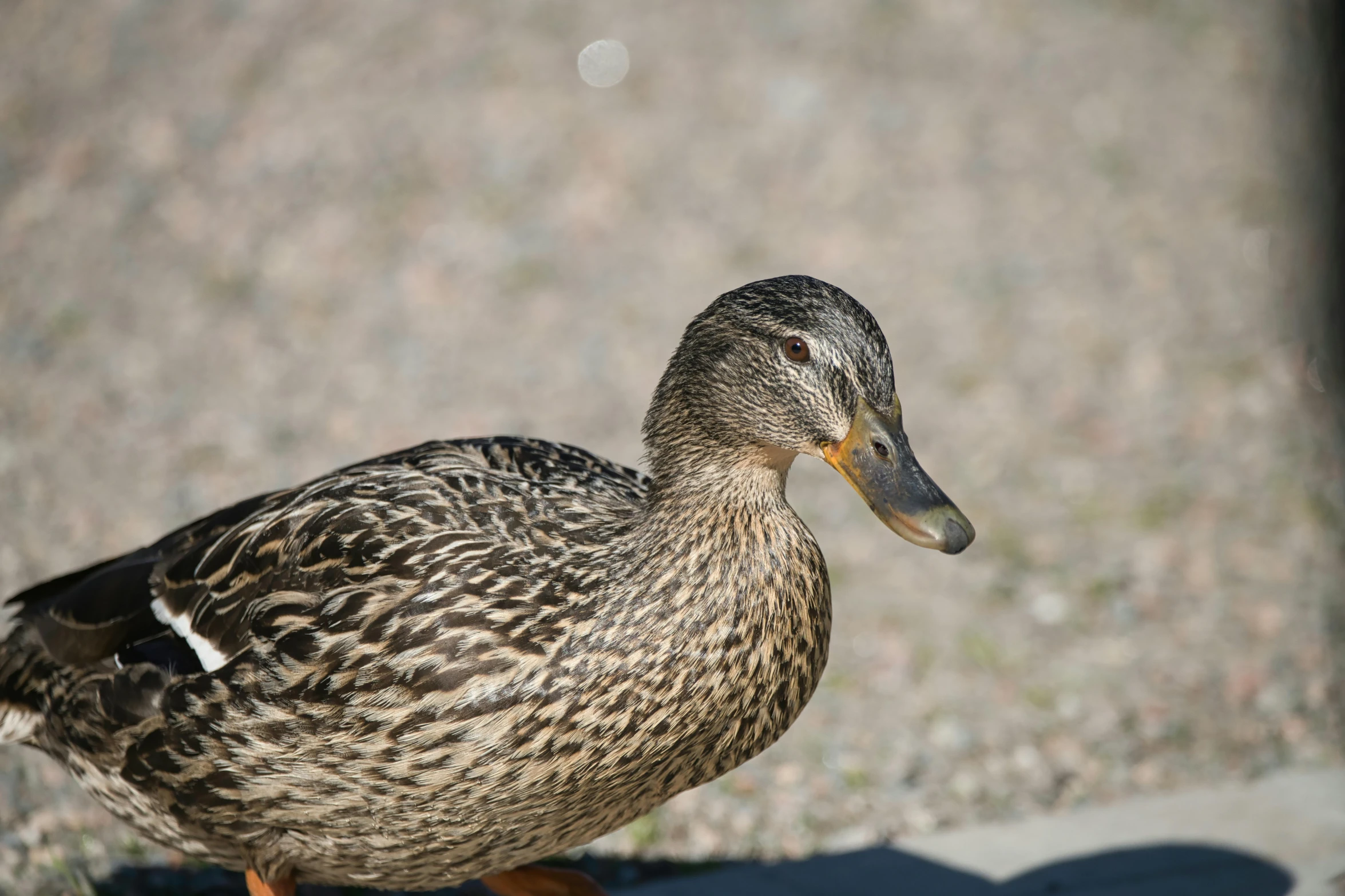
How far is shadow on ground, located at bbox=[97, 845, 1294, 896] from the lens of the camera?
432 centimetres

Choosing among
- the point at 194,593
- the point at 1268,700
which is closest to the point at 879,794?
the point at 1268,700

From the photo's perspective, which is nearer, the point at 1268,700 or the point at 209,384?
the point at 1268,700

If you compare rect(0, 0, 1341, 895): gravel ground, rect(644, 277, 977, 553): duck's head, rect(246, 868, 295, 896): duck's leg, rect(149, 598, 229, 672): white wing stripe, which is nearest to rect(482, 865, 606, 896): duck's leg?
rect(246, 868, 295, 896): duck's leg

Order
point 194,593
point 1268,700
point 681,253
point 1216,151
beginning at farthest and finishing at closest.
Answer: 1. point 1216,151
2. point 681,253
3. point 1268,700
4. point 194,593

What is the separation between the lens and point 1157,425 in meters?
8.20

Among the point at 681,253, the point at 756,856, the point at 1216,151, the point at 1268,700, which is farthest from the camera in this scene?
the point at 1216,151

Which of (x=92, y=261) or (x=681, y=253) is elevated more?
(x=681, y=253)

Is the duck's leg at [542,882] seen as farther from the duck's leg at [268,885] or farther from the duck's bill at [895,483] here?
the duck's bill at [895,483]

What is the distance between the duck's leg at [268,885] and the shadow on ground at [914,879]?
95cm

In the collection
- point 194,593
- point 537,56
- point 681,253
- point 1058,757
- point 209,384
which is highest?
point 537,56

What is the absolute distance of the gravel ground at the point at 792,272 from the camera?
5.82 m

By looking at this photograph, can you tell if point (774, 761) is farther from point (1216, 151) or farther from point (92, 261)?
point (1216, 151)

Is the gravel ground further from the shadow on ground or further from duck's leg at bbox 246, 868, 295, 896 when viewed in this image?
duck's leg at bbox 246, 868, 295, 896

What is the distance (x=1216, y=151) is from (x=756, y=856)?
8.12 meters
